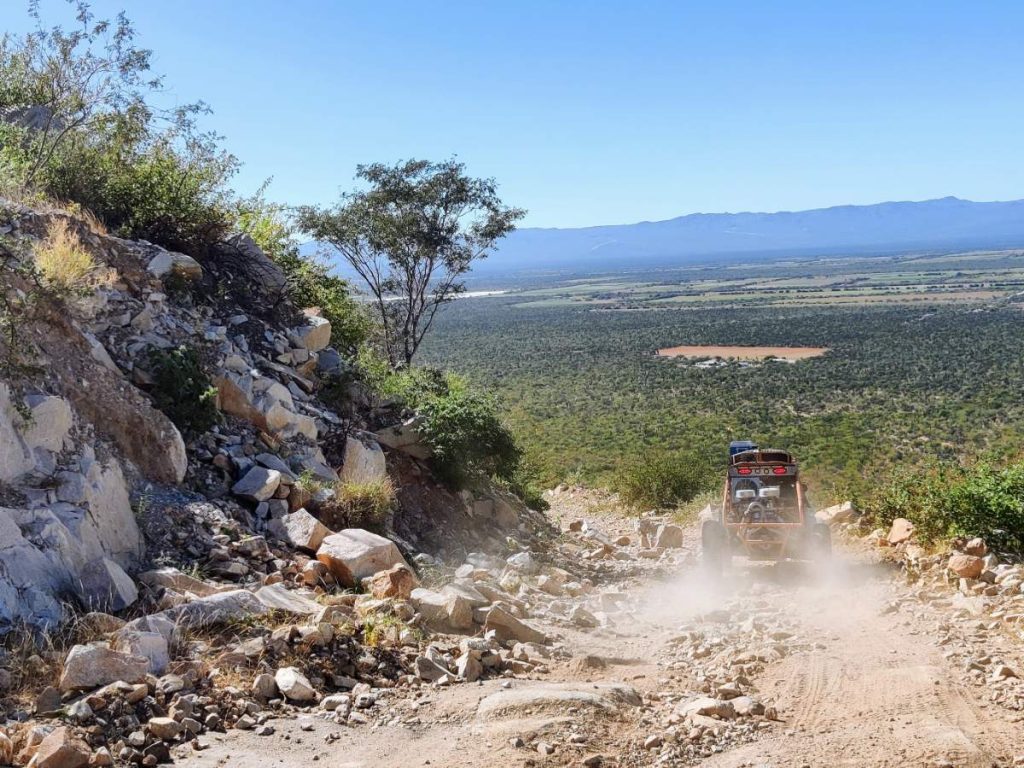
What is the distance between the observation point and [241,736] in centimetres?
532

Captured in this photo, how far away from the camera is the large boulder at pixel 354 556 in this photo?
833cm

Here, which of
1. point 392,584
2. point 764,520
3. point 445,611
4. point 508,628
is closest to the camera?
point 445,611

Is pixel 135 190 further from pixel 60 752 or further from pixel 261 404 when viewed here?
pixel 60 752

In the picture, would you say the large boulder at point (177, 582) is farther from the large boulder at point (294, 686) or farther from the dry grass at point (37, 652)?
the large boulder at point (294, 686)

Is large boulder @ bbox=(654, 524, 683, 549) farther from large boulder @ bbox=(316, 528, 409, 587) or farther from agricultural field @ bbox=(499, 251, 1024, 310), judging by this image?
agricultural field @ bbox=(499, 251, 1024, 310)

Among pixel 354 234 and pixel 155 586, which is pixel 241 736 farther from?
pixel 354 234

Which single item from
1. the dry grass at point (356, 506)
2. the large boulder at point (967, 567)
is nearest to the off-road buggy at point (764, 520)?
the large boulder at point (967, 567)

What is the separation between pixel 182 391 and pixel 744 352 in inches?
2803

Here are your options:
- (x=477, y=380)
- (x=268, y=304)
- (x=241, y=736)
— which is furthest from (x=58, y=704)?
(x=477, y=380)

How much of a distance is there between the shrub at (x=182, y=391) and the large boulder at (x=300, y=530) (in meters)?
1.66

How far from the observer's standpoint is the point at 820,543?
1130 cm

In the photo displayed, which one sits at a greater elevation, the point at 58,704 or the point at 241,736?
the point at 58,704

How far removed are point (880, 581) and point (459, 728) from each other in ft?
22.3

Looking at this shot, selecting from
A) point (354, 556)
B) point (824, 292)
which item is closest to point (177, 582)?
point (354, 556)
